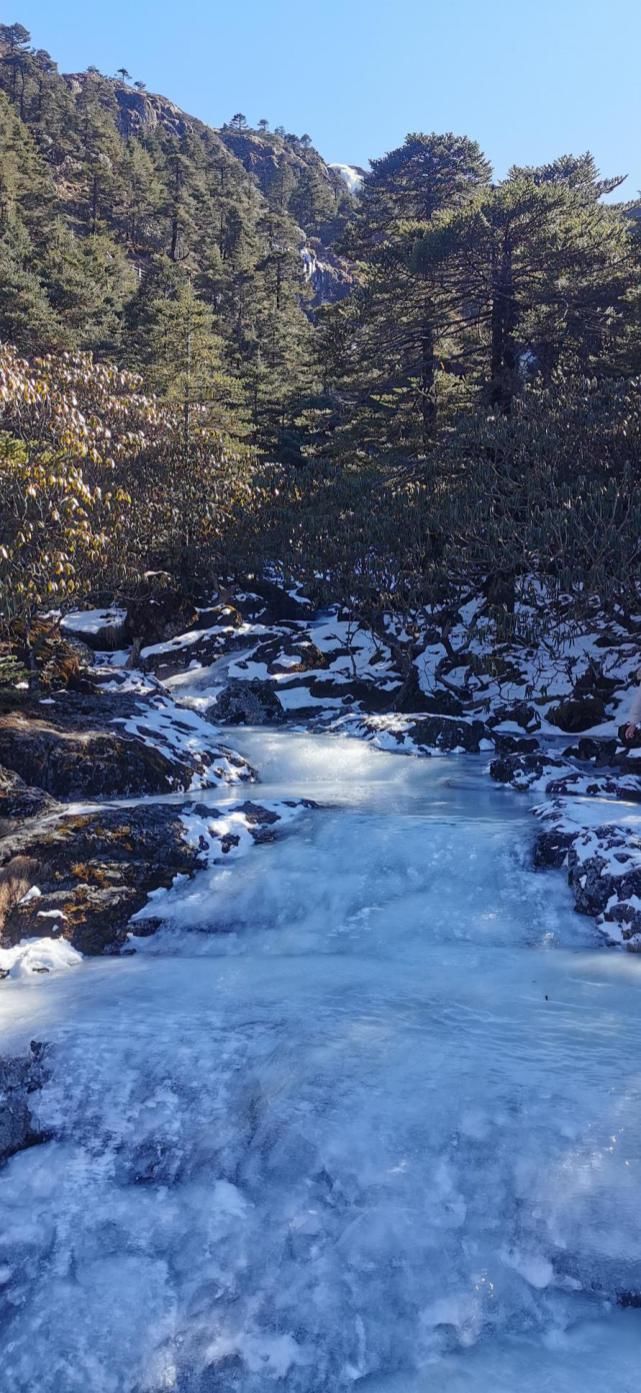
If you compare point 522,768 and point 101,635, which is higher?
point 101,635

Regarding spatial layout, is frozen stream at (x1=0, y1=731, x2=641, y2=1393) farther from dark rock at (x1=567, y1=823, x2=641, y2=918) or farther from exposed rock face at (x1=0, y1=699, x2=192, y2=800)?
exposed rock face at (x1=0, y1=699, x2=192, y2=800)

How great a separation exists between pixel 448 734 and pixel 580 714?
3.55 m

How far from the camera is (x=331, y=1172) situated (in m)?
5.23

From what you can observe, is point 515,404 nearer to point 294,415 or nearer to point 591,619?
point 591,619

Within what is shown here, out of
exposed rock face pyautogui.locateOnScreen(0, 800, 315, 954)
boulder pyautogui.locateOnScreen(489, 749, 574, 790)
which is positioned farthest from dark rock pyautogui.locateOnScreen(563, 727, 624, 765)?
exposed rock face pyautogui.locateOnScreen(0, 800, 315, 954)

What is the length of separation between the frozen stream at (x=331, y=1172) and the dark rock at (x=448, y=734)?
1037cm

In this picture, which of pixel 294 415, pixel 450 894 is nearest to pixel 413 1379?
pixel 450 894

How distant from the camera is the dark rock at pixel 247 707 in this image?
2238 cm

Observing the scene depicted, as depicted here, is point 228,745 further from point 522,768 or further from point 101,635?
point 101,635

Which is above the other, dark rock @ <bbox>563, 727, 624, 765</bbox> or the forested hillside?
the forested hillside

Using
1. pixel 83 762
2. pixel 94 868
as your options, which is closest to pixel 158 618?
pixel 83 762

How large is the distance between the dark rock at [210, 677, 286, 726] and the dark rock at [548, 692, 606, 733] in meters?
7.46

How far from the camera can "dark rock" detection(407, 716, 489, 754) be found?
19.2 meters

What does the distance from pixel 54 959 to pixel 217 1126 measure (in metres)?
3.36
